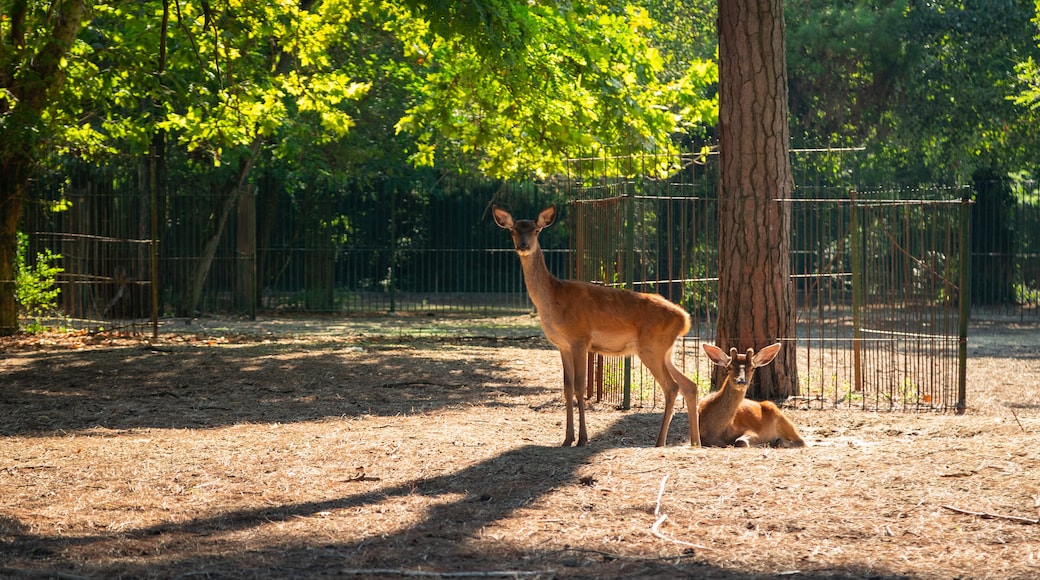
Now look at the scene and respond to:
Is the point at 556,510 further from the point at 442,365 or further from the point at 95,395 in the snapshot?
the point at 442,365

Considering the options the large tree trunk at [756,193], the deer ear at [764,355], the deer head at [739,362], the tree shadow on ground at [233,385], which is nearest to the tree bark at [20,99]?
the tree shadow on ground at [233,385]

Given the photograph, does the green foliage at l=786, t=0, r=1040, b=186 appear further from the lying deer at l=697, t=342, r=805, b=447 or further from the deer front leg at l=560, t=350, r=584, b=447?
the deer front leg at l=560, t=350, r=584, b=447

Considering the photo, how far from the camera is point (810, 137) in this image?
30.4m

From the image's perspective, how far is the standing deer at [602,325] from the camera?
9.17 meters

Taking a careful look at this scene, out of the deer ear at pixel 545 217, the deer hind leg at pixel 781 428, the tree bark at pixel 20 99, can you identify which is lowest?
the deer hind leg at pixel 781 428

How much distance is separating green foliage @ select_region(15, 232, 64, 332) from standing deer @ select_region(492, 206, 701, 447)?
11410 mm

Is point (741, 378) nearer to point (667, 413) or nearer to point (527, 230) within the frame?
point (667, 413)

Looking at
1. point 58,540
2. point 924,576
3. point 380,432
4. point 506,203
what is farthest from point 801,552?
point 506,203

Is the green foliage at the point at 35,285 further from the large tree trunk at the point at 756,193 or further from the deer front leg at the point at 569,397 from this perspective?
the deer front leg at the point at 569,397

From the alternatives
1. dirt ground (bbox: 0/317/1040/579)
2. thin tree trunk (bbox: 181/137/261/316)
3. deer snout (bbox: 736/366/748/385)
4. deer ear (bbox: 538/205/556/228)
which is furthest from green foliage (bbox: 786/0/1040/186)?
deer ear (bbox: 538/205/556/228)

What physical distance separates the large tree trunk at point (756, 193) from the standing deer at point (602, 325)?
249cm

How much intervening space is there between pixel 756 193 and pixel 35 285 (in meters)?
11.8

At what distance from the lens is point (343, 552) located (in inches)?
231

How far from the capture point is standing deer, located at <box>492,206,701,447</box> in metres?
9.17
